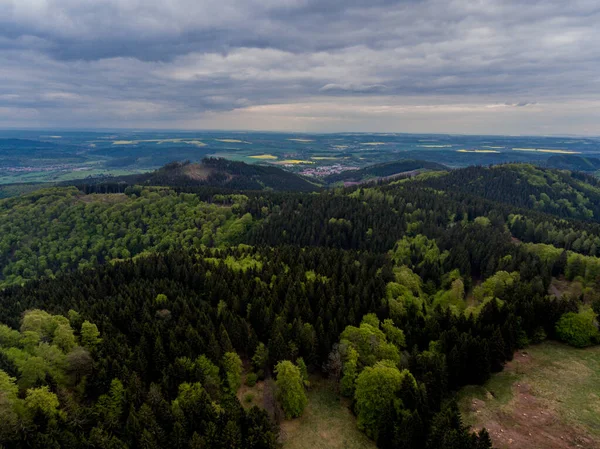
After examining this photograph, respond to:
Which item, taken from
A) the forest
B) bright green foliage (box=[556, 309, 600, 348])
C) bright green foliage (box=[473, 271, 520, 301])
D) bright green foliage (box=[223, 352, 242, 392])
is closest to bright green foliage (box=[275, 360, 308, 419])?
the forest

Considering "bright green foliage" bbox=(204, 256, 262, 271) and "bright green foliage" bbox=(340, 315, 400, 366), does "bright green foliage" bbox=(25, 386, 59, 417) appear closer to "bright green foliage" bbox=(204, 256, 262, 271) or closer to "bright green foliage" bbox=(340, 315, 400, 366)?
"bright green foliage" bbox=(340, 315, 400, 366)

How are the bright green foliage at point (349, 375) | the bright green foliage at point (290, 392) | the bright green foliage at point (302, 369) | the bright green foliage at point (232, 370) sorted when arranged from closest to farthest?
the bright green foliage at point (290, 392)
the bright green foliage at point (232, 370)
the bright green foliage at point (349, 375)
the bright green foliage at point (302, 369)

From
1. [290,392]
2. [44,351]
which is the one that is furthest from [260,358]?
[44,351]

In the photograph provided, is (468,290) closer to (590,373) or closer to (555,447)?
(590,373)

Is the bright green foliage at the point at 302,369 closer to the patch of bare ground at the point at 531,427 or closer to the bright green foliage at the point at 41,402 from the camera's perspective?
the patch of bare ground at the point at 531,427

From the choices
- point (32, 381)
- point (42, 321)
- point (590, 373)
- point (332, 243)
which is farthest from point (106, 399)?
point (332, 243)

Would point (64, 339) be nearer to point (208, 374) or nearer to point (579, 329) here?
point (208, 374)

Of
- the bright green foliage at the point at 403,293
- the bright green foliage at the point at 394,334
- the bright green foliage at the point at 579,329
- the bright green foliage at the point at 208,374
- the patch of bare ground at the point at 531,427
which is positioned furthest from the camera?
the bright green foliage at the point at 403,293

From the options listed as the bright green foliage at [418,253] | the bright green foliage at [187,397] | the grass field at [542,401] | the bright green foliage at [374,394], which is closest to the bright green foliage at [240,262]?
the bright green foliage at [187,397]
